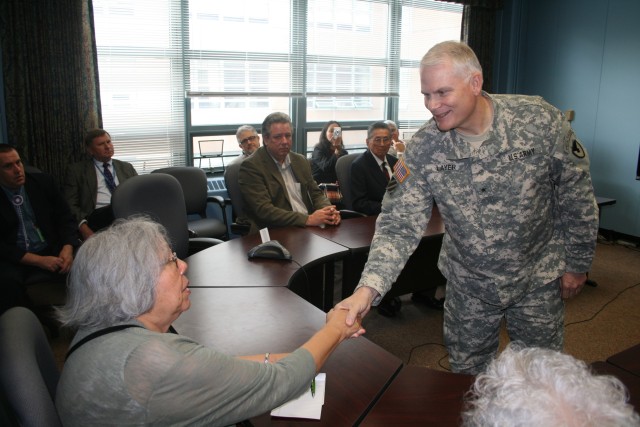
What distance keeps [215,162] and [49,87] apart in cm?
173

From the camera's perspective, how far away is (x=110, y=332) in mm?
1058

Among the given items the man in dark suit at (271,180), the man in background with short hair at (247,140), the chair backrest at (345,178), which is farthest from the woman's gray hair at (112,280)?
the man in background with short hair at (247,140)

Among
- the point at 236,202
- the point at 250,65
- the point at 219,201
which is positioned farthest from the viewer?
the point at 250,65

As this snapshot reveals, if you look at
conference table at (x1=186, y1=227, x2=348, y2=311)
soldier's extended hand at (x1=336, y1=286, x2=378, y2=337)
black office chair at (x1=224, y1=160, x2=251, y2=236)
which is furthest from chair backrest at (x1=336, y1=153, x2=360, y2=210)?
soldier's extended hand at (x1=336, y1=286, x2=378, y2=337)

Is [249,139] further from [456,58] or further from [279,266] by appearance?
[456,58]

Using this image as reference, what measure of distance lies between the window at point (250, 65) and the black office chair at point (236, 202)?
1389 millimetres

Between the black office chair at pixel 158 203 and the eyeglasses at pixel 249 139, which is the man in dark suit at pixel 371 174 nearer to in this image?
the eyeglasses at pixel 249 139

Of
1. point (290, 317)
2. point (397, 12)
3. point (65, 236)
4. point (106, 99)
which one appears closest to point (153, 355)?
point (290, 317)

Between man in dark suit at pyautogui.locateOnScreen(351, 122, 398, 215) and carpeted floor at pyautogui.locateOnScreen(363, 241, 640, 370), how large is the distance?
A: 84cm

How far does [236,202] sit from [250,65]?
2.10 m

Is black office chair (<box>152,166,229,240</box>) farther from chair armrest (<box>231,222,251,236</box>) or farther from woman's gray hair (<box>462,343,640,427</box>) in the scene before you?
woman's gray hair (<box>462,343,640,427</box>)

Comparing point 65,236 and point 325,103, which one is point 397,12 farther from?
point 65,236

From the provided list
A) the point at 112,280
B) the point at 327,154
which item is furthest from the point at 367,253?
the point at 327,154

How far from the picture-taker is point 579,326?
11.3ft
